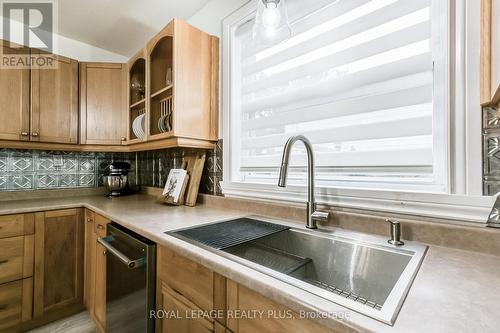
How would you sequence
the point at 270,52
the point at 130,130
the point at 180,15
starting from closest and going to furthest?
the point at 270,52 → the point at 180,15 → the point at 130,130

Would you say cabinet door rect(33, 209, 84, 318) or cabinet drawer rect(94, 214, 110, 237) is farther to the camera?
cabinet door rect(33, 209, 84, 318)

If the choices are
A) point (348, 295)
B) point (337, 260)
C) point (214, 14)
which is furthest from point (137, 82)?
point (348, 295)

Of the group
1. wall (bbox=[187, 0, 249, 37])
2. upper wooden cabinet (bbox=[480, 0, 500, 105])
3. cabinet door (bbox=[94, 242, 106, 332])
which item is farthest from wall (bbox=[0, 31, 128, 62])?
upper wooden cabinet (bbox=[480, 0, 500, 105])

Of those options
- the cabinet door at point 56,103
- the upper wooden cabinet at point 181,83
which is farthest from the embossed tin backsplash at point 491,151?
the cabinet door at point 56,103

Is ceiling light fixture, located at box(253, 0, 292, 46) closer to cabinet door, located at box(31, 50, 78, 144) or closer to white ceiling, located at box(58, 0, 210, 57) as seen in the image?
white ceiling, located at box(58, 0, 210, 57)

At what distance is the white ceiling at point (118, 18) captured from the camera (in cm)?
175

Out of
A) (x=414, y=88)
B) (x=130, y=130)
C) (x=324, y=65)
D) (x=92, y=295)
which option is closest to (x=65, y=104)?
(x=130, y=130)

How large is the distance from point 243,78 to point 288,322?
56.1 inches

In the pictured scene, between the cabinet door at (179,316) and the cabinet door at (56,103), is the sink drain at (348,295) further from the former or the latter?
the cabinet door at (56,103)

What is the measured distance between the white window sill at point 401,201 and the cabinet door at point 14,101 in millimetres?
1955

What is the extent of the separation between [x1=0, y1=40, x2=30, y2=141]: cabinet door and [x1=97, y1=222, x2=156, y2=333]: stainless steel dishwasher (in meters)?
1.22

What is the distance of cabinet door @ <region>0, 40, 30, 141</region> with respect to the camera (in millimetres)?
1756

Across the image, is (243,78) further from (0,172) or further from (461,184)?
(0,172)

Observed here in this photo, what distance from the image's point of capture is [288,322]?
0.54 metres
